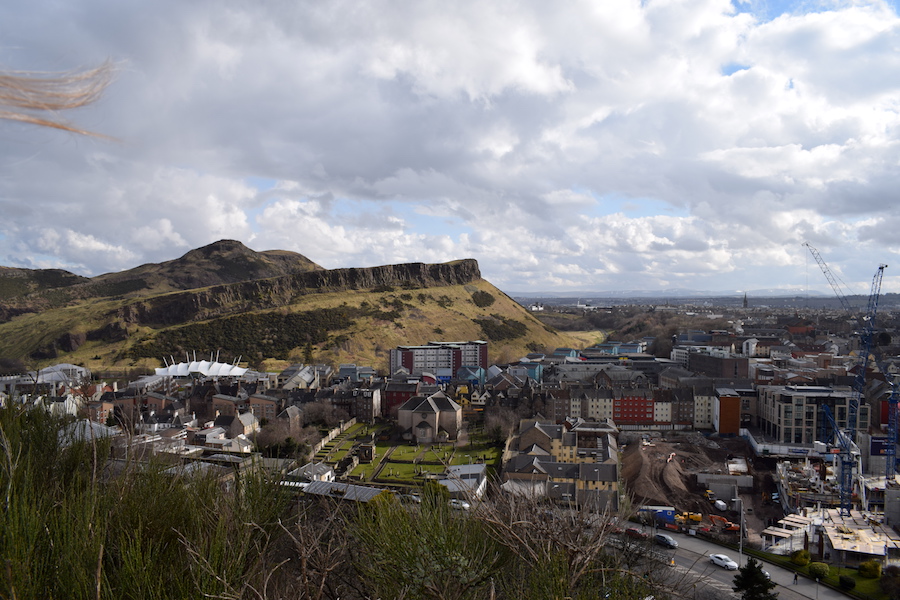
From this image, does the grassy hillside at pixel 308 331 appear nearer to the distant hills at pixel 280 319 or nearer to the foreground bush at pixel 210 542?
the distant hills at pixel 280 319

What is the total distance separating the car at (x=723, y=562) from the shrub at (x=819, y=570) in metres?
1.69

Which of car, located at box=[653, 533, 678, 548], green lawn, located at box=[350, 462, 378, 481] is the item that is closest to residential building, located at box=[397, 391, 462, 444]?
green lawn, located at box=[350, 462, 378, 481]

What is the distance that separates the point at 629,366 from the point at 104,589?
3831cm

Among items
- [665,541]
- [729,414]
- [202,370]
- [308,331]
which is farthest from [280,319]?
[665,541]

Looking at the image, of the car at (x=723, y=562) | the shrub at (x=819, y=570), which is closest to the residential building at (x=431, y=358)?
the car at (x=723, y=562)

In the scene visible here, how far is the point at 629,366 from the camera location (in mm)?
38281

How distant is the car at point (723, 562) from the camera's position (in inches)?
517

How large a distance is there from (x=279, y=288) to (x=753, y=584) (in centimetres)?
5450

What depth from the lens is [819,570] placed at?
42.4 ft

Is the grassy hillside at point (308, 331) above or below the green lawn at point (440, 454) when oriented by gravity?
above

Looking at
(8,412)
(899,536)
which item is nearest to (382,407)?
(899,536)

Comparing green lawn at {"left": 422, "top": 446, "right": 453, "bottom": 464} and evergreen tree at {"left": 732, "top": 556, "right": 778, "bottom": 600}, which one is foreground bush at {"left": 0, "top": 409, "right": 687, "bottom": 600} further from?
green lawn at {"left": 422, "top": 446, "right": 453, "bottom": 464}

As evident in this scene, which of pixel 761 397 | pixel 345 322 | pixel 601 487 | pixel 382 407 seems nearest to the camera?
pixel 601 487

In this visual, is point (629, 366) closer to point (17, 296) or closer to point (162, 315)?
point (162, 315)
